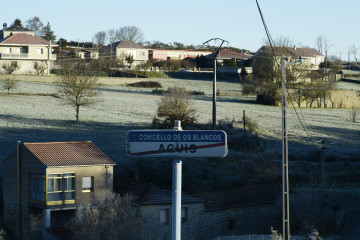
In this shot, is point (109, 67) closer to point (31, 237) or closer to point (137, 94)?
point (137, 94)

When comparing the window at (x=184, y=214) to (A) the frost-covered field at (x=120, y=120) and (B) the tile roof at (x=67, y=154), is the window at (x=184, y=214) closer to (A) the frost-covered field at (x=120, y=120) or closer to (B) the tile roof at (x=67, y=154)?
(B) the tile roof at (x=67, y=154)

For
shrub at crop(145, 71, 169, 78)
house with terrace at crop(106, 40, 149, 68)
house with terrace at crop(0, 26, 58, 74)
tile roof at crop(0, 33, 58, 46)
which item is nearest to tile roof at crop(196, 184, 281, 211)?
house with terrace at crop(0, 26, 58, 74)

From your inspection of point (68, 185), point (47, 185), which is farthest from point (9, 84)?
point (47, 185)

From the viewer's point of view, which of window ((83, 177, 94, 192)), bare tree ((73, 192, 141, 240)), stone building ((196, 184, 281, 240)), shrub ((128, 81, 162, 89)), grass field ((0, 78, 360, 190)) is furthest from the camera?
shrub ((128, 81, 162, 89))

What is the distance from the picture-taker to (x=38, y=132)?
1731 inches

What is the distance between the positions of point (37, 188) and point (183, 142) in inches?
1015

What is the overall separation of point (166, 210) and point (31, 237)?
22.8ft

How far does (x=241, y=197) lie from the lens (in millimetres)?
32656

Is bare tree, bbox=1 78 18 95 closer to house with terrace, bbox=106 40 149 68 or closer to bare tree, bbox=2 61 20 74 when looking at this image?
bare tree, bbox=2 61 20 74

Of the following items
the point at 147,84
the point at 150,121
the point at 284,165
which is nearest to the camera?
the point at 284,165

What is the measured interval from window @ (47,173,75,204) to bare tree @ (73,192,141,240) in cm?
221

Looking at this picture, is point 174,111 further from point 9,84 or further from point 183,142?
point 183,142

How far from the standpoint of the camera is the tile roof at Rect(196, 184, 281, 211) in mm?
31728

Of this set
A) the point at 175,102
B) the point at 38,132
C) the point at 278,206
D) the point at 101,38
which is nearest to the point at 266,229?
the point at 278,206
